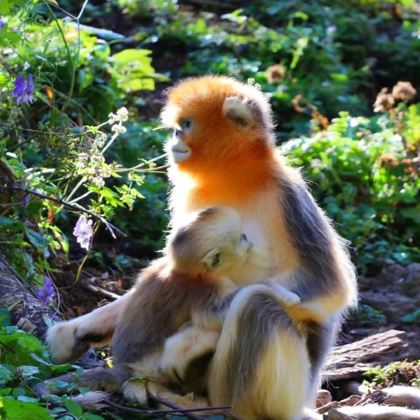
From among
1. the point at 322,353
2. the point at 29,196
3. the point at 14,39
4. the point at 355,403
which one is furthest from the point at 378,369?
the point at 14,39

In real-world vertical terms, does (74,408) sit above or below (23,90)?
below

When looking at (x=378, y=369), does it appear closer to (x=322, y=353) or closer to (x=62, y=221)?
(x=322, y=353)

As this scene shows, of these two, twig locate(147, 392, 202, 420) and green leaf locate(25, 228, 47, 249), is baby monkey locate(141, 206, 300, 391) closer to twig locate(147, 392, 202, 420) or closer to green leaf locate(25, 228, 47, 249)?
twig locate(147, 392, 202, 420)

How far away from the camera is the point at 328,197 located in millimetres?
8039

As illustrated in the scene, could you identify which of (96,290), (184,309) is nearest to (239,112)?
(184,309)

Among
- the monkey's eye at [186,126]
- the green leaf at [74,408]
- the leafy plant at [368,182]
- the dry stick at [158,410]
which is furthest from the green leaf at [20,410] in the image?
the leafy plant at [368,182]

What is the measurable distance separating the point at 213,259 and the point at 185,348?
0.36 meters

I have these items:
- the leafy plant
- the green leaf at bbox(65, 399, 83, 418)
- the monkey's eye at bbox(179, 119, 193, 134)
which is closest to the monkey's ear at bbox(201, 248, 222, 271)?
the monkey's eye at bbox(179, 119, 193, 134)

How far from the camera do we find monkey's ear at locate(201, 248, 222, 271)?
14.9 ft

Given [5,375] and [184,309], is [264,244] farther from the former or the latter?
[5,375]

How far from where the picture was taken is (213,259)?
15.0 feet

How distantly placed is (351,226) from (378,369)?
212 centimetres

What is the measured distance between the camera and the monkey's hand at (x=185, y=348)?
179 inches

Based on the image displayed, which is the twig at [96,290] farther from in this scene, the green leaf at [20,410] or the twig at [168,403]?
the green leaf at [20,410]
